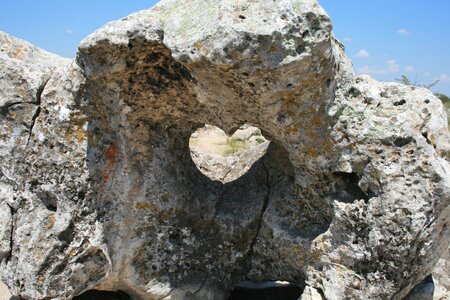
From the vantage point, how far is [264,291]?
474 centimetres

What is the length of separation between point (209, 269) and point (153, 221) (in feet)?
2.43

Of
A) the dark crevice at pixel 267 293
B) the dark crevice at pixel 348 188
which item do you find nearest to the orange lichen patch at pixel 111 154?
the dark crevice at pixel 348 188

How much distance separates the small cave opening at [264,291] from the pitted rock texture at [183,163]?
1.69ft

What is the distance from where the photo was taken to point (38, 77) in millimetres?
3650

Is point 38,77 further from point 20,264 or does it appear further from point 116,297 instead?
point 116,297

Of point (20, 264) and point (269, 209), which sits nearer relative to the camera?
point (20, 264)

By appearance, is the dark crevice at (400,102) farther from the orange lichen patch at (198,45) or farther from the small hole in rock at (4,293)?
the small hole in rock at (4,293)

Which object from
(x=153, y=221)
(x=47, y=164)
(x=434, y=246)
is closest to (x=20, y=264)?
(x=47, y=164)

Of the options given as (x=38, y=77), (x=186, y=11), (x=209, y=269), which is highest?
(x=186, y=11)

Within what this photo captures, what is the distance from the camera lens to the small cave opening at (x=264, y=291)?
461 centimetres

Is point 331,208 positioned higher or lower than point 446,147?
lower

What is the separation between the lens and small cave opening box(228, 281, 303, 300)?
461cm

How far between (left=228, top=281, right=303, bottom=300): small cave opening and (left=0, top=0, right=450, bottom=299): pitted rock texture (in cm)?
51

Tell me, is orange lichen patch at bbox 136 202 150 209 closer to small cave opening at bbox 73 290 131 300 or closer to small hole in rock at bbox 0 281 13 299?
small cave opening at bbox 73 290 131 300
